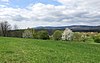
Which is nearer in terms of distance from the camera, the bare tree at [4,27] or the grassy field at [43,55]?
the grassy field at [43,55]

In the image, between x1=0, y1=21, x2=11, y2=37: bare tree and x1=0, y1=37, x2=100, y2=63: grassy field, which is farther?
x1=0, y1=21, x2=11, y2=37: bare tree

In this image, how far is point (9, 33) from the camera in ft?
437

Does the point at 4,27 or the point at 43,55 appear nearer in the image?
the point at 43,55

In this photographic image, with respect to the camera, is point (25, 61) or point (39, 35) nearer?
point (25, 61)

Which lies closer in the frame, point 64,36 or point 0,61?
point 0,61

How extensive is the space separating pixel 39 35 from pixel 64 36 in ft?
45.3

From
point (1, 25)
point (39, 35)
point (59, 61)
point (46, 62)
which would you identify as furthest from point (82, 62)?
point (1, 25)

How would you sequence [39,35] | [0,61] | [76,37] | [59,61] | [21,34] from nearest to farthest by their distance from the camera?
[0,61], [59,61], [39,35], [76,37], [21,34]

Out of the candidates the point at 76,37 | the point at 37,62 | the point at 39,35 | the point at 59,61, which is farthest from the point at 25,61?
the point at 76,37

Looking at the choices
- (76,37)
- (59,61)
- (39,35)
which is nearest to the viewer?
(59,61)

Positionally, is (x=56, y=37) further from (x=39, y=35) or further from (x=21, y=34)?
(x=21, y=34)

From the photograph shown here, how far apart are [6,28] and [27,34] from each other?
41.3 feet

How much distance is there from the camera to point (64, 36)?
127m

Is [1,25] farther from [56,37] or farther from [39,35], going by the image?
[56,37]
